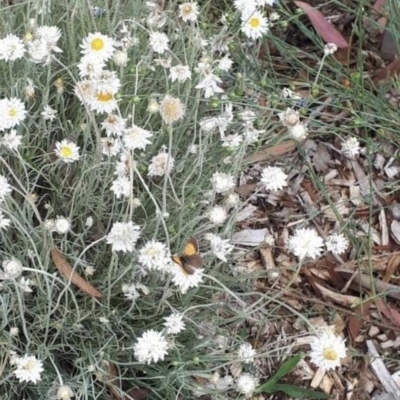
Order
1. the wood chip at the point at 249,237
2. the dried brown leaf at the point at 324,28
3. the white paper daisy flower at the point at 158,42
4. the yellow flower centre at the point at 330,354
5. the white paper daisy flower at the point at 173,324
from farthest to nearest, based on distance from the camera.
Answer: the dried brown leaf at the point at 324,28, the wood chip at the point at 249,237, the white paper daisy flower at the point at 158,42, the white paper daisy flower at the point at 173,324, the yellow flower centre at the point at 330,354

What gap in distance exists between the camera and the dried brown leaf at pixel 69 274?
1.32 metres

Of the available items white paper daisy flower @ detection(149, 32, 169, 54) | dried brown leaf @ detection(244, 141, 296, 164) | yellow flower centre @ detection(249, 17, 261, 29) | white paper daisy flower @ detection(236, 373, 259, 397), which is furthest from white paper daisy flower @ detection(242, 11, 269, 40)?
white paper daisy flower @ detection(236, 373, 259, 397)

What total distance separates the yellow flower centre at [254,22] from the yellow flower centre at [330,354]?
0.62 metres

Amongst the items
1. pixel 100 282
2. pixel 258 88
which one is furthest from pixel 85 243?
pixel 258 88

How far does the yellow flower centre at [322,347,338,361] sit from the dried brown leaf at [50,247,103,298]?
39 centimetres

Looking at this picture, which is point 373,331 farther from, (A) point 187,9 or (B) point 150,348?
(A) point 187,9

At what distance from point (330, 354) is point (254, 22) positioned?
633 millimetres

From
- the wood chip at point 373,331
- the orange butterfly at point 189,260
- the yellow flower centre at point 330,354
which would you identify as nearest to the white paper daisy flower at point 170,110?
the orange butterfly at point 189,260

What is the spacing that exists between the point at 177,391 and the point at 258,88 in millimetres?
589

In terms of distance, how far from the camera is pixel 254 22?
1.48 meters

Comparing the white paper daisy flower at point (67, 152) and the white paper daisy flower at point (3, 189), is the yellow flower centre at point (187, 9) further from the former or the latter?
the white paper daisy flower at point (3, 189)

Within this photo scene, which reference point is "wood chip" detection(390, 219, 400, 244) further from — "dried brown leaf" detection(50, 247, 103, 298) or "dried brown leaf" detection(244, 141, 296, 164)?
"dried brown leaf" detection(50, 247, 103, 298)

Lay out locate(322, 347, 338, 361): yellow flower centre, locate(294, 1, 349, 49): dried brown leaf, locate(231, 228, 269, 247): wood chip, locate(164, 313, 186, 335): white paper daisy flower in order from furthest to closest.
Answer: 1. locate(294, 1, 349, 49): dried brown leaf
2. locate(231, 228, 269, 247): wood chip
3. locate(164, 313, 186, 335): white paper daisy flower
4. locate(322, 347, 338, 361): yellow flower centre

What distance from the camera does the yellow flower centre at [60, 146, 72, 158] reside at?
132 centimetres
